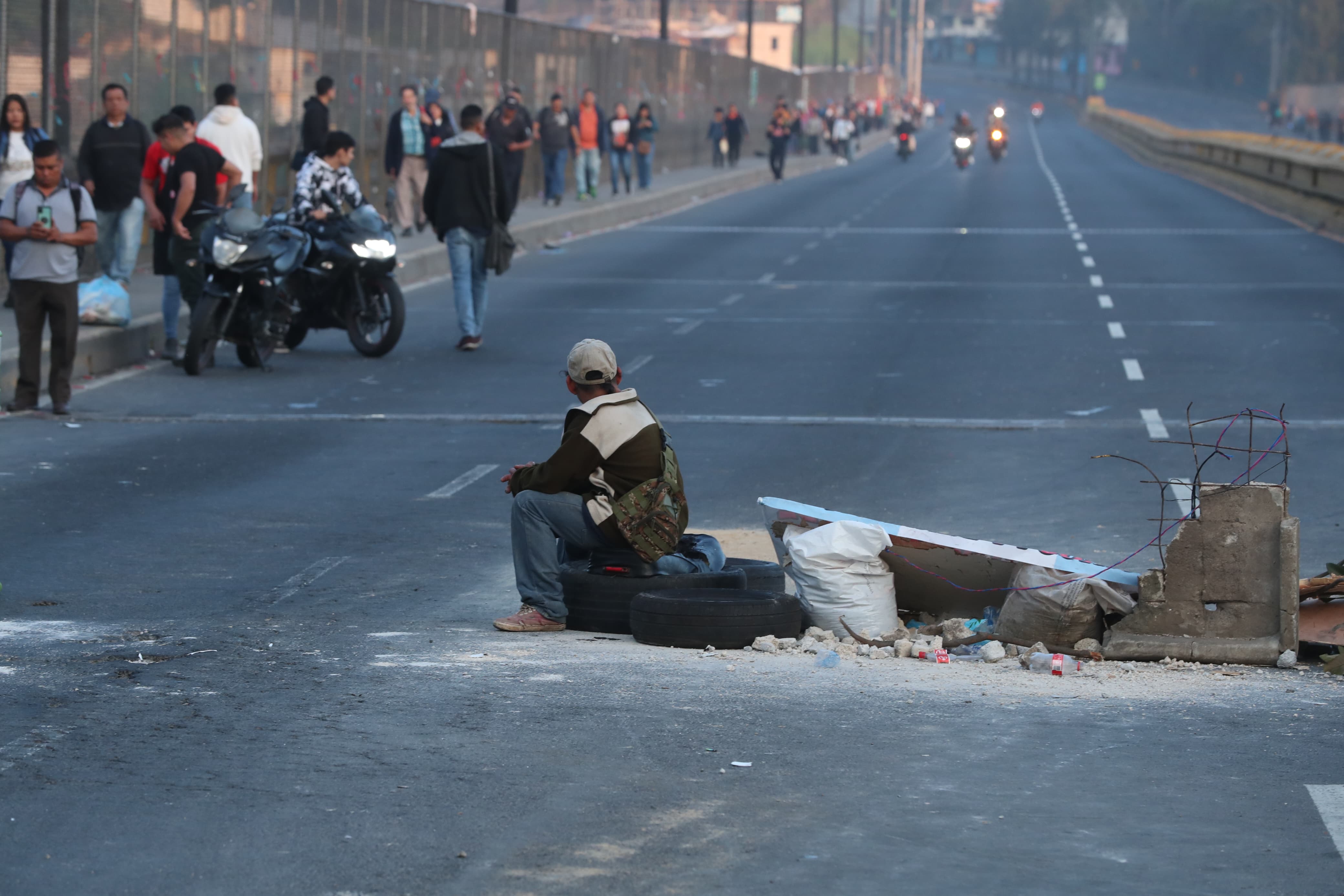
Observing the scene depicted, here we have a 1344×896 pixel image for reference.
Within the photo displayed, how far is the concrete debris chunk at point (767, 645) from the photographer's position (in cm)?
805

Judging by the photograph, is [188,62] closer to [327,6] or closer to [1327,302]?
[327,6]

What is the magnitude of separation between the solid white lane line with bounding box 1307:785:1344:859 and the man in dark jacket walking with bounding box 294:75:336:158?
68.2ft

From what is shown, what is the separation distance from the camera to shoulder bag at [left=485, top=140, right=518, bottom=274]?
17938mm

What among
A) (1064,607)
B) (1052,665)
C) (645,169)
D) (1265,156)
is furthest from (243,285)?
(1265,156)

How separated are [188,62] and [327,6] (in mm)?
6107

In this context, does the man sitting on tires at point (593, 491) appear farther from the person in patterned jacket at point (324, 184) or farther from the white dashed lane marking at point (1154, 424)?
the person in patterned jacket at point (324, 184)


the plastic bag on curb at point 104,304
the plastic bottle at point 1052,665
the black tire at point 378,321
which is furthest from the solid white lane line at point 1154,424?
the plastic bag on curb at point 104,304

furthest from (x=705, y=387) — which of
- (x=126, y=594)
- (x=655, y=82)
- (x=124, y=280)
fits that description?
(x=655, y=82)

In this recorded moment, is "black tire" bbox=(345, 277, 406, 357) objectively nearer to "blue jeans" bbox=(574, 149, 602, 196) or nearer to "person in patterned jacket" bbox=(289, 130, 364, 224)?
"person in patterned jacket" bbox=(289, 130, 364, 224)

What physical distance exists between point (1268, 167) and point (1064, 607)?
3867 cm

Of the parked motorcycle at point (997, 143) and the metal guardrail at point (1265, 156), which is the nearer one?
the metal guardrail at point (1265, 156)

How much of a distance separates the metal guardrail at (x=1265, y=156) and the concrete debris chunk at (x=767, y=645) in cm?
2965

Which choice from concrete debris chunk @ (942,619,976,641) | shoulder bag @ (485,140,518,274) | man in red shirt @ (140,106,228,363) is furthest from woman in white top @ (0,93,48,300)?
concrete debris chunk @ (942,619,976,641)

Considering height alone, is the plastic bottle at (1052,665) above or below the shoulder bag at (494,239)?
below
